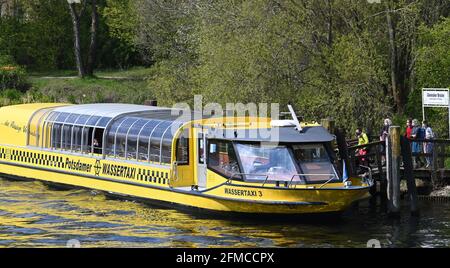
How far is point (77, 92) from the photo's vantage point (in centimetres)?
5734

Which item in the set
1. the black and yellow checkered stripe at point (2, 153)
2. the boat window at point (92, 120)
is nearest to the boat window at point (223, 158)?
the boat window at point (92, 120)

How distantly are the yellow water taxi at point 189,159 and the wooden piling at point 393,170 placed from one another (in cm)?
105

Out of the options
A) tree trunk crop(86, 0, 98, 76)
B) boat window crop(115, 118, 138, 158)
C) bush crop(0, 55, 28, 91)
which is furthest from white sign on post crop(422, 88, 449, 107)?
tree trunk crop(86, 0, 98, 76)

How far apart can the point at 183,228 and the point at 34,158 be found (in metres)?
9.93

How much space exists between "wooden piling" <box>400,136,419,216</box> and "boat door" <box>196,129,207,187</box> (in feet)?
18.9

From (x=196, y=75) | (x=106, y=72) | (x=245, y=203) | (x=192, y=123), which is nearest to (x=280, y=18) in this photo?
(x=196, y=75)

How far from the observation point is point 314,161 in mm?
28453

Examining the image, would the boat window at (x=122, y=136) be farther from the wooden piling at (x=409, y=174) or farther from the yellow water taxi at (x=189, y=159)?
the wooden piling at (x=409, y=174)

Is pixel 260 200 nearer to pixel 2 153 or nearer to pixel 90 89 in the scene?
pixel 2 153

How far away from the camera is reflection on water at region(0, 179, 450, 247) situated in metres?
26.4

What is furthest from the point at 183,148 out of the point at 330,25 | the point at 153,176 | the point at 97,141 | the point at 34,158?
the point at 330,25

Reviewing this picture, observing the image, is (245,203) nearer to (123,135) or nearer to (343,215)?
(343,215)

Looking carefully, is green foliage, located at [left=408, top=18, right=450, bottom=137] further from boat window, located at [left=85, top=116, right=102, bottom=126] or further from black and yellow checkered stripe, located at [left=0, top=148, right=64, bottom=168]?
black and yellow checkered stripe, located at [left=0, top=148, right=64, bottom=168]

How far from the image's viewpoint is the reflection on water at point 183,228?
2642 cm
